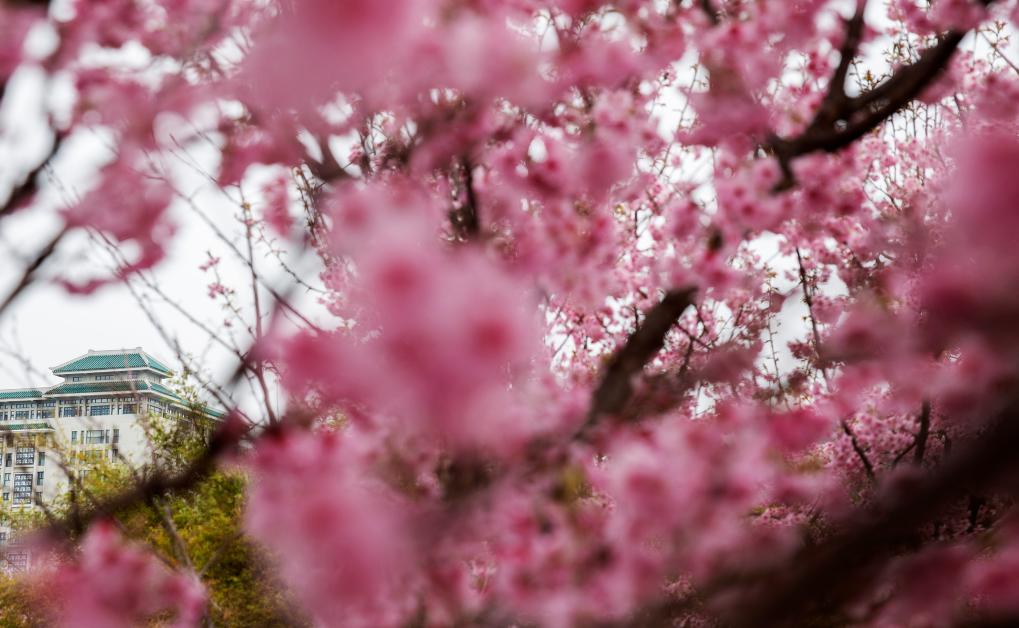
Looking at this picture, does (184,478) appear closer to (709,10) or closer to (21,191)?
(21,191)

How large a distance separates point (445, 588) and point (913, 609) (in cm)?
122

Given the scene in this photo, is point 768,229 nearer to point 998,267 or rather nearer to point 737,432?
point 737,432

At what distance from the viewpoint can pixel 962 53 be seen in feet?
17.9

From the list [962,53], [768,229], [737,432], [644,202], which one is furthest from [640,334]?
[962,53]

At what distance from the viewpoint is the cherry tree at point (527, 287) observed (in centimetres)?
115

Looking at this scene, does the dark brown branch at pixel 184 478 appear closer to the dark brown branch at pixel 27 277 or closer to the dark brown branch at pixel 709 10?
the dark brown branch at pixel 27 277

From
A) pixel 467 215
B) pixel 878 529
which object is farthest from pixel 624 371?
pixel 878 529

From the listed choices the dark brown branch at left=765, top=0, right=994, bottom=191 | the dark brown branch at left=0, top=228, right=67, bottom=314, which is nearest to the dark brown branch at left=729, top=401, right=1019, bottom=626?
the dark brown branch at left=0, top=228, right=67, bottom=314

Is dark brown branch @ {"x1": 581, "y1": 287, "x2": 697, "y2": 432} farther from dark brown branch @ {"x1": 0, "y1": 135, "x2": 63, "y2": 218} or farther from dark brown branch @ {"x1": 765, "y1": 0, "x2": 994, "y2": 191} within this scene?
dark brown branch @ {"x1": 0, "y1": 135, "x2": 63, "y2": 218}

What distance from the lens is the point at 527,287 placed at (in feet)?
9.17

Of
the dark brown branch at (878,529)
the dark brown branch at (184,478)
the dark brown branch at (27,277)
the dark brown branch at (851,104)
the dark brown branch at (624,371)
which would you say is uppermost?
the dark brown branch at (851,104)

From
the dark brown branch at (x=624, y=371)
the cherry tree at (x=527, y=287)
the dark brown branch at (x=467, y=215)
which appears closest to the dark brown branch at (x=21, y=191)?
the cherry tree at (x=527, y=287)

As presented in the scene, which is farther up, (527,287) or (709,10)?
(709,10)

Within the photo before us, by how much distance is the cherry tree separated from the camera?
1153 millimetres
